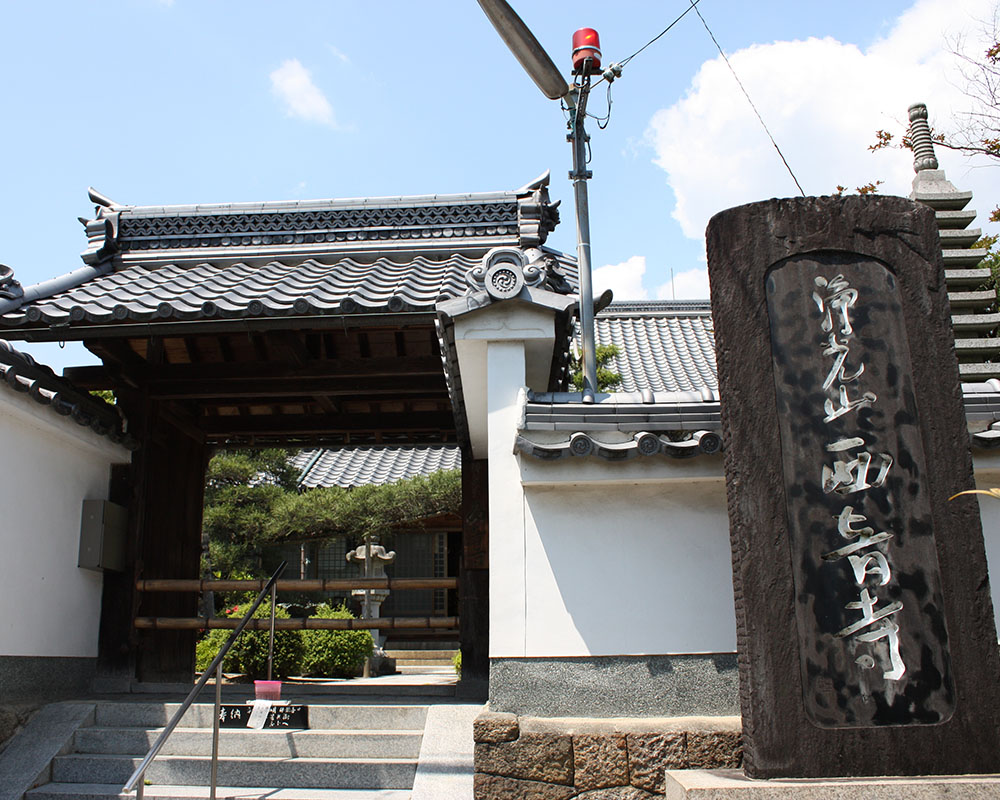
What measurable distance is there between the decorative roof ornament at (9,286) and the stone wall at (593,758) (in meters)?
5.50

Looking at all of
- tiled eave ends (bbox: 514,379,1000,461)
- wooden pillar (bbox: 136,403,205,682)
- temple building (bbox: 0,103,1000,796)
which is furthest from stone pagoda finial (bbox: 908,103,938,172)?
wooden pillar (bbox: 136,403,205,682)

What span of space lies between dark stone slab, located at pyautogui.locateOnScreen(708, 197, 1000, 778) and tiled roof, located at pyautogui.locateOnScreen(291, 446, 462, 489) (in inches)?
541

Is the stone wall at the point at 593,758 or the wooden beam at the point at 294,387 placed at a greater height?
the wooden beam at the point at 294,387

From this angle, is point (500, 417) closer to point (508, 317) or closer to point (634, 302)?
point (508, 317)

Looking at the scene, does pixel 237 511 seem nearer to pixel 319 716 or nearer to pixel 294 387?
pixel 294 387

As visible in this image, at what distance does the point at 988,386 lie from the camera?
577 cm

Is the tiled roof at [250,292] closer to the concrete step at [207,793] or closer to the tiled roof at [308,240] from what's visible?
the tiled roof at [308,240]

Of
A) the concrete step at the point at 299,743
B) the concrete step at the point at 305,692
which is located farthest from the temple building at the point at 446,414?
the concrete step at the point at 299,743

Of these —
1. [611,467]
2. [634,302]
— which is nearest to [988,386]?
[611,467]

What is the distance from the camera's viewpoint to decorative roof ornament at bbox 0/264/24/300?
741cm

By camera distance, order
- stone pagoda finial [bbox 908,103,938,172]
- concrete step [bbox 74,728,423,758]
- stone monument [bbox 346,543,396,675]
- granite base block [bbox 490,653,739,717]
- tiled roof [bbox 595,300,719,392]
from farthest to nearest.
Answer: stone monument [bbox 346,543,396,675] → tiled roof [bbox 595,300,719,392] → stone pagoda finial [bbox 908,103,938,172] → concrete step [bbox 74,728,423,758] → granite base block [bbox 490,653,739,717]

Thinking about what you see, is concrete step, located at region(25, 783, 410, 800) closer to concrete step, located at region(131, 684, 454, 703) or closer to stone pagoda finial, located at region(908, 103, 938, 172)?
concrete step, located at region(131, 684, 454, 703)

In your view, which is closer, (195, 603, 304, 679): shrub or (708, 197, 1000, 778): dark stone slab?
(708, 197, 1000, 778): dark stone slab

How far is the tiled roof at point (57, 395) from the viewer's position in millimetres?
6625
